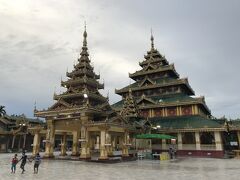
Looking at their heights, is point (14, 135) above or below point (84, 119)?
below

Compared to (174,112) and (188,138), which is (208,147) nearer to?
(188,138)

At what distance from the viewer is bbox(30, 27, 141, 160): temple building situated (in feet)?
91.7

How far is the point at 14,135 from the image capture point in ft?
184

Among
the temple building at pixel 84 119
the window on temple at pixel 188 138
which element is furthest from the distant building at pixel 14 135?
the window on temple at pixel 188 138

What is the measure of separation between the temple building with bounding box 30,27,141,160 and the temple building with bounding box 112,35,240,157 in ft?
23.1

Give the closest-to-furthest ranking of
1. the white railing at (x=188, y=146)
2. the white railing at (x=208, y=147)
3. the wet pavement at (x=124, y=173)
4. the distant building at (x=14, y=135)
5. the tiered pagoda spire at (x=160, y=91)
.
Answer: the wet pavement at (x=124, y=173)
the white railing at (x=208, y=147)
the white railing at (x=188, y=146)
the tiered pagoda spire at (x=160, y=91)
the distant building at (x=14, y=135)

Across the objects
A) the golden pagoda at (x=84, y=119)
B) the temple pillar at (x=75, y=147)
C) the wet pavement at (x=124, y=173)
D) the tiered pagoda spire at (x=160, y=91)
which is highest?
the tiered pagoda spire at (x=160, y=91)

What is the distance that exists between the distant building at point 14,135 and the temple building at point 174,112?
25.2 m

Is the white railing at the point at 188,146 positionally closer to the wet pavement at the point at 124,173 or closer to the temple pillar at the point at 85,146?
the wet pavement at the point at 124,173

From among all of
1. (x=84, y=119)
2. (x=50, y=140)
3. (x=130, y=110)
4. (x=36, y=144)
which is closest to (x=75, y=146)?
(x=50, y=140)

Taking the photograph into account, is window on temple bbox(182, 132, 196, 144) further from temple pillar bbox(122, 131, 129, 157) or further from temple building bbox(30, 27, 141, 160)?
temple pillar bbox(122, 131, 129, 157)

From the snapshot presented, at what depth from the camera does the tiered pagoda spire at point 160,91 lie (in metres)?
43.5

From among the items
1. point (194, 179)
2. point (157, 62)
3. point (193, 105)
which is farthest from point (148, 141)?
point (194, 179)

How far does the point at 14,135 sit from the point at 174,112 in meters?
38.8
